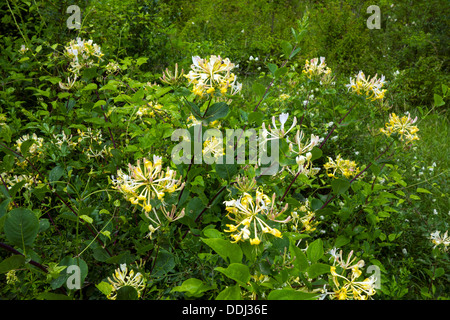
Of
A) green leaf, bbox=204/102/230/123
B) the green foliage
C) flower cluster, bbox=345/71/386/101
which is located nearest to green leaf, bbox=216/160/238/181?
the green foliage

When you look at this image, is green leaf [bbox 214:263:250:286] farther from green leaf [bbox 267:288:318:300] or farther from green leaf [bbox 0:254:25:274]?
green leaf [bbox 0:254:25:274]

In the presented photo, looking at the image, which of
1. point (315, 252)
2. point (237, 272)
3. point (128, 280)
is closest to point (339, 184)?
point (315, 252)

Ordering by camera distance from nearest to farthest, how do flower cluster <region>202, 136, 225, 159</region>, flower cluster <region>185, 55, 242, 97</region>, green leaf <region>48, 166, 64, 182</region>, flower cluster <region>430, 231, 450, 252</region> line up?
flower cluster <region>185, 55, 242, 97</region>, flower cluster <region>202, 136, 225, 159</region>, green leaf <region>48, 166, 64, 182</region>, flower cluster <region>430, 231, 450, 252</region>

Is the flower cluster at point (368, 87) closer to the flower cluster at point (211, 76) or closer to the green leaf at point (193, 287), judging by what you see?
the flower cluster at point (211, 76)

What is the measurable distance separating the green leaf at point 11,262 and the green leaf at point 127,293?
0.20 m

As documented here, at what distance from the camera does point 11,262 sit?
0.64 meters

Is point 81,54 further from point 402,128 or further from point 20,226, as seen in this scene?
point 402,128

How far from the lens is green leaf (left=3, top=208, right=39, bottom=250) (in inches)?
25.4

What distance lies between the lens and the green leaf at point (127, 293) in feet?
2.37

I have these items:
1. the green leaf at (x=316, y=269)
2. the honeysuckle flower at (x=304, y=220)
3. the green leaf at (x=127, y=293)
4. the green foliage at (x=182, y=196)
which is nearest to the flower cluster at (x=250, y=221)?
the green foliage at (x=182, y=196)

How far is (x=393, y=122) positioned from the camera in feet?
4.20

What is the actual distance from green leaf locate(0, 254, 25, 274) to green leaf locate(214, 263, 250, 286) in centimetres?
38
